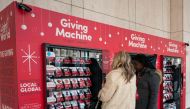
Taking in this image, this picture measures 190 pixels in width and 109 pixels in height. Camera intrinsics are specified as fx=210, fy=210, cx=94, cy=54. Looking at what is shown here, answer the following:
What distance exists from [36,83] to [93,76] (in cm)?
85

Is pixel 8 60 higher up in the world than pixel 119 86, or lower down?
higher up

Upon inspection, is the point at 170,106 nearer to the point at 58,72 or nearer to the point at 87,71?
the point at 87,71

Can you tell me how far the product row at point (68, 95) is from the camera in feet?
7.55

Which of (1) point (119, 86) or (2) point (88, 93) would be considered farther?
(2) point (88, 93)

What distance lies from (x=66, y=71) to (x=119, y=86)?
67cm

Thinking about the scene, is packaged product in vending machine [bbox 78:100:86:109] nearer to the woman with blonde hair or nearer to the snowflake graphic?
the woman with blonde hair

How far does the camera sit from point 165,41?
4.34 m

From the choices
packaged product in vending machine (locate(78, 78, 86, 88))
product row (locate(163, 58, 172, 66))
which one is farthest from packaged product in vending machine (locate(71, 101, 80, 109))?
product row (locate(163, 58, 172, 66))

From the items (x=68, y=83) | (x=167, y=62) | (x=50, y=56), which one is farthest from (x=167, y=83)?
(x=50, y=56)

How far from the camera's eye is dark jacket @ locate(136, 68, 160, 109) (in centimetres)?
251

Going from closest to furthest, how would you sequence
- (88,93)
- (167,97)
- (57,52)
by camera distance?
(57,52) → (88,93) → (167,97)

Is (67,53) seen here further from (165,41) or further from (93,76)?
(165,41)

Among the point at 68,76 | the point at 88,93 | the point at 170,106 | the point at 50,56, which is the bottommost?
the point at 170,106

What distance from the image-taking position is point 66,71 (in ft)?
8.19
